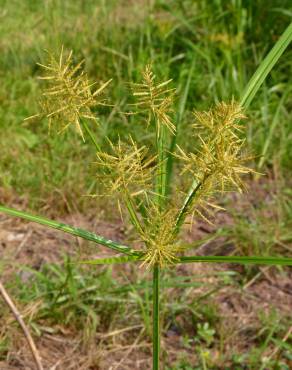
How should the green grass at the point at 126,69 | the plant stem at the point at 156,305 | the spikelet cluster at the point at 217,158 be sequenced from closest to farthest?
the spikelet cluster at the point at 217,158 → the plant stem at the point at 156,305 → the green grass at the point at 126,69

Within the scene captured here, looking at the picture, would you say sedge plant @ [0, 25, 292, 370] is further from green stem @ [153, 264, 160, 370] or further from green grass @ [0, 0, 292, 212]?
green grass @ [0, 0, 292, 212]

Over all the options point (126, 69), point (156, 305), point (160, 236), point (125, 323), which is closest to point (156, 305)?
point (156, 305)

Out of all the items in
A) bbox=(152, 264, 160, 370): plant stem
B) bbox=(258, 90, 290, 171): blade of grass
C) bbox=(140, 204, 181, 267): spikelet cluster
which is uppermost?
bbox=(140, 204, 181, 267): spikelet cluster

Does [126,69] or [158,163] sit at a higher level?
[158,163]

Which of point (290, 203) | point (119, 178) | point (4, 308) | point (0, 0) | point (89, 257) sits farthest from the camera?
point (0, 0)

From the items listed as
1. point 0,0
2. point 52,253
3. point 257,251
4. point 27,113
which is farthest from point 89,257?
point 0,0

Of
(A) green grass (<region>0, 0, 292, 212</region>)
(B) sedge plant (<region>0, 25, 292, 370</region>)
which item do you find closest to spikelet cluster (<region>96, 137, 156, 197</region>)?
(B) sedge plant (<region>0, 25, 292, 370</region>)

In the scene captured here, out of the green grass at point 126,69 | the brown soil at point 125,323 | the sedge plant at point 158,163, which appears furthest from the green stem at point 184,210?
the green grass at point 126,69

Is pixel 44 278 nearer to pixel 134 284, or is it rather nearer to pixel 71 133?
pixel 134 284

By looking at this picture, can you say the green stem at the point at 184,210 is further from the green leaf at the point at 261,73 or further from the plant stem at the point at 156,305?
the green leaf at the point at 261,73

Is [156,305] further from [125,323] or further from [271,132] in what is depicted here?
[271,132]

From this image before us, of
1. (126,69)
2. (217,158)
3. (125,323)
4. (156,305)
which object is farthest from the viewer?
(126,69)
